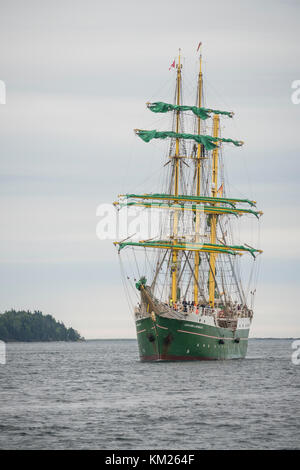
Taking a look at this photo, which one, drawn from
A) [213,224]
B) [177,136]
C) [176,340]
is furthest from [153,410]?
[213,224]

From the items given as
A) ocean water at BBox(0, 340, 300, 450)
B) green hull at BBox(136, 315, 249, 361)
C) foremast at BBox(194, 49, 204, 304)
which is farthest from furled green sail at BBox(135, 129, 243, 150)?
ocean water at BBox(0, 340, 300, 450)

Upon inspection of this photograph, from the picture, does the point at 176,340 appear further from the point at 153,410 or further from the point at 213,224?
the point at 153,410

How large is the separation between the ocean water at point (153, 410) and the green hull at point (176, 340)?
13.3ft

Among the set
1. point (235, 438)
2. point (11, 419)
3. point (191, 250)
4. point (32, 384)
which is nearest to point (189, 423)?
point (235, 438)

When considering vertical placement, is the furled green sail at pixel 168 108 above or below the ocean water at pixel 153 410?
above

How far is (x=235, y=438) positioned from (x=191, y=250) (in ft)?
210

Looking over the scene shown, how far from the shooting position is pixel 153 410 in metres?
58.2

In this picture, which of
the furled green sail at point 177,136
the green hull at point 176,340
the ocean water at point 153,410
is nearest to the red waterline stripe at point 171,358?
the green hull at point 176,340

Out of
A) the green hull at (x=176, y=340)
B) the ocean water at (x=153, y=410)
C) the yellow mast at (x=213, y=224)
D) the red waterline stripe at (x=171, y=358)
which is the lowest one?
the ocean water at (x=153, y=410)

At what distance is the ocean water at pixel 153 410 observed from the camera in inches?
1860

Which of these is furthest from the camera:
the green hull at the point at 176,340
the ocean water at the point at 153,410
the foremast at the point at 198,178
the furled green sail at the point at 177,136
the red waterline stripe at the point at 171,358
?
the foremast at the point at 198,178

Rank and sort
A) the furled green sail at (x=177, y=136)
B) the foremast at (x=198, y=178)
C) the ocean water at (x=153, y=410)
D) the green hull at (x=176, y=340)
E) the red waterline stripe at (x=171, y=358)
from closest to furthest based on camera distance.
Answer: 1. the ocean water at (x=153, y=410)
2. the green hull at (x=176, y=340)
3. the red waterline stripe at (x=171, y=358)
4. the furled green sail at (x=177, y=136)
5. the foremast at (x=198, y=178)

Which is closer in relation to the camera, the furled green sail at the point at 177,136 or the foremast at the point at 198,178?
the furled green sail at the point at 177,136

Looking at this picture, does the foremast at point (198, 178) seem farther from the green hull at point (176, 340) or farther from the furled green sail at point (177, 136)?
the green hull at point (176, 340)
